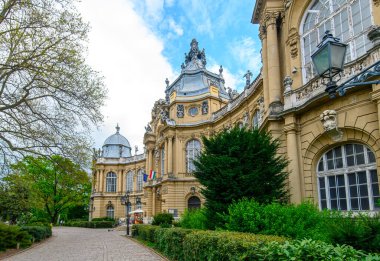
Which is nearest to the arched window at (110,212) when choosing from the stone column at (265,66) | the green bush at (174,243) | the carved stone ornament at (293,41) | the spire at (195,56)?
the spire at (195,56)

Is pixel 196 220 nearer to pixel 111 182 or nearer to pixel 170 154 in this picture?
pixel 170 154

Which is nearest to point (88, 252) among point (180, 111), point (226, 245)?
point (226, 245)

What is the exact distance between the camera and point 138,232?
24.2 meters

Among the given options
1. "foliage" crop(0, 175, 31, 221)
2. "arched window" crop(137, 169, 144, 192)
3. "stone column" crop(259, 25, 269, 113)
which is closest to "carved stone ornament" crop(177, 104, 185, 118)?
"foliage" crop(0, 175, 31, 221)

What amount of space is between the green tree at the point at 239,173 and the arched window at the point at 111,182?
4994cm

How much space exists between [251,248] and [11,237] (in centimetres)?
1599

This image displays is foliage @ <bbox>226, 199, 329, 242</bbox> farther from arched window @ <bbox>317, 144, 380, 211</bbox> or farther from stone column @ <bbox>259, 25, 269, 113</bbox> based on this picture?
stone column @ <bbox>259, 25, 269, 113</bbox>

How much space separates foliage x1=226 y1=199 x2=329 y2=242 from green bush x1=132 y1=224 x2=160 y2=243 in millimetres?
10396

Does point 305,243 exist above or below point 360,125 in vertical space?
below

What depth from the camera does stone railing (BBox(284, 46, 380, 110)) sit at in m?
11.2

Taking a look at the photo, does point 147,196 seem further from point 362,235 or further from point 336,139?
point 362,235

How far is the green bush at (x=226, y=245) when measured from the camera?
18.9 ft

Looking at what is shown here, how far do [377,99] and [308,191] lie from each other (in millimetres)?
5021

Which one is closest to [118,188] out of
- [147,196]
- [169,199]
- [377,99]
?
[147,196]
